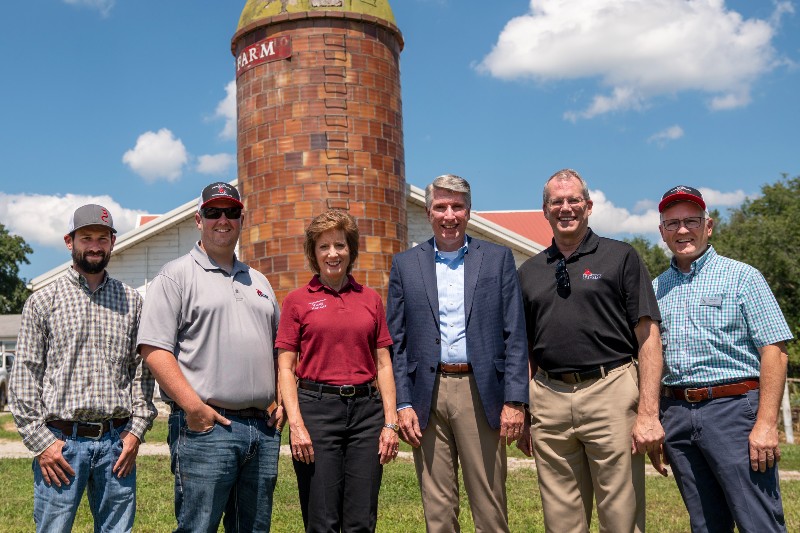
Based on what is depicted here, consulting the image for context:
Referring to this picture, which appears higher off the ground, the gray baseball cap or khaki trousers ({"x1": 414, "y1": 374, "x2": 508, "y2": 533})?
the gray baseball cap

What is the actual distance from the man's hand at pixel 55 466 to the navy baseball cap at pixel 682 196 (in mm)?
3484

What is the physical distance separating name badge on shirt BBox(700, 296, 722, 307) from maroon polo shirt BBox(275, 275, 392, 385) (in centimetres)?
181

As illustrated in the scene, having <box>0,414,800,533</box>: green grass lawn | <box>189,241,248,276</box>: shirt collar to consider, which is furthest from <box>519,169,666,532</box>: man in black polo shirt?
<box>0,414,800,533</box>: green grass lawn

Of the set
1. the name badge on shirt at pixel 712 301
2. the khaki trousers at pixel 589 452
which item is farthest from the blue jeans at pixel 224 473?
the name badge on shirt at pixel 712 301

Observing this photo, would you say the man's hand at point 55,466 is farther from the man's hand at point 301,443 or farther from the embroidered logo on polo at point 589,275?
the embroidered logo on polo at point 589,275

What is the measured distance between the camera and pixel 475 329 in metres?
4.55

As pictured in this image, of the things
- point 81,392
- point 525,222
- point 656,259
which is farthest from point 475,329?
point 656,259

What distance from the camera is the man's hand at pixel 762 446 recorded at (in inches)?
169

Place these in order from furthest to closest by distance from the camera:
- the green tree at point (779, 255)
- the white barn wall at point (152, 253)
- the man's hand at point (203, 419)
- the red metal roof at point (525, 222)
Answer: the green tree at point (779, 255), the red metal roof at point (525, 222), the white barn wall at point (152, 253), the man's hand at point (203, 419)

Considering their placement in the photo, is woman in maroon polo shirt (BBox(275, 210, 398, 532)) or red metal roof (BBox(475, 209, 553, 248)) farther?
red metal roof (BBox(475, 209, 553, 248))

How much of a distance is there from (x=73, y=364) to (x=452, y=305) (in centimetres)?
203

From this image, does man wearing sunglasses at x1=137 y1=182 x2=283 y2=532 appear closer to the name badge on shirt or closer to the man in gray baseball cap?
the man in gray baseball cap

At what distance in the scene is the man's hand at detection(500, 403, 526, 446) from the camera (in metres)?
4.48

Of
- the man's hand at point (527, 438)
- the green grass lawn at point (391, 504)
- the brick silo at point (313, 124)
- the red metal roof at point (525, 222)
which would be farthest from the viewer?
the red metal roof at point (525, 222)
